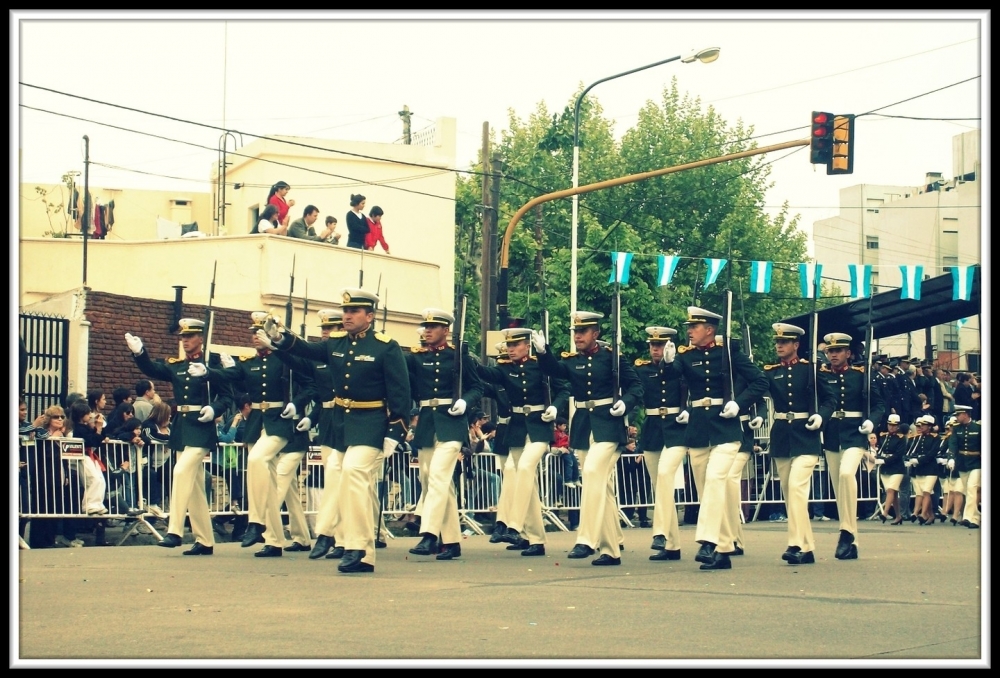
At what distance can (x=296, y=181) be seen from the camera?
121 feet

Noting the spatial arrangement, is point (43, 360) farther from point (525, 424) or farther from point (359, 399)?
point (359, 399)

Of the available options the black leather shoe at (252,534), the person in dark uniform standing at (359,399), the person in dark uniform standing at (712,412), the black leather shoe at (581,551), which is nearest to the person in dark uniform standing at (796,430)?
the person in dark uniform standing at (712,412)

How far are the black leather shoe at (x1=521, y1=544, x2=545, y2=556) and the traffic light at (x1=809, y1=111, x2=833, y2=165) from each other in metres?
9.65

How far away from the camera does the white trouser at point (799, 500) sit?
13.8 meters

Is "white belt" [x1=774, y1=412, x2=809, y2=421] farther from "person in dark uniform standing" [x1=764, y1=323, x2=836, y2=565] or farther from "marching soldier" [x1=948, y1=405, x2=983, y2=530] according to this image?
"marching soldier" [x1=948, y1=405, x2=983, y2=530]

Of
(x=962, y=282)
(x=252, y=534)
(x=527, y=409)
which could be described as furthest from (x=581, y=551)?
(x=962, y=282)

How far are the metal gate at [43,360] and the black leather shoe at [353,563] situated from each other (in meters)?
9.57

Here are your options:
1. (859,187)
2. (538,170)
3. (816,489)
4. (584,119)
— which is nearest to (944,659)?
(816,489)

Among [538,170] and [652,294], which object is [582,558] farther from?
[538,170]

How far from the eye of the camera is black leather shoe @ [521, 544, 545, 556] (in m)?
14.6

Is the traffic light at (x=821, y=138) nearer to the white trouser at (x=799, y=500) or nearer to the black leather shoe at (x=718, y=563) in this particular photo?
the white trouser at (x=799, y=500)

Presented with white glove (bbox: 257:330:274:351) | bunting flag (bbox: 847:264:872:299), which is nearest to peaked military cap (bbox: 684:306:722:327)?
white glove (bbox: 257:330:274:351)

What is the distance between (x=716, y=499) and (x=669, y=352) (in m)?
1.38
